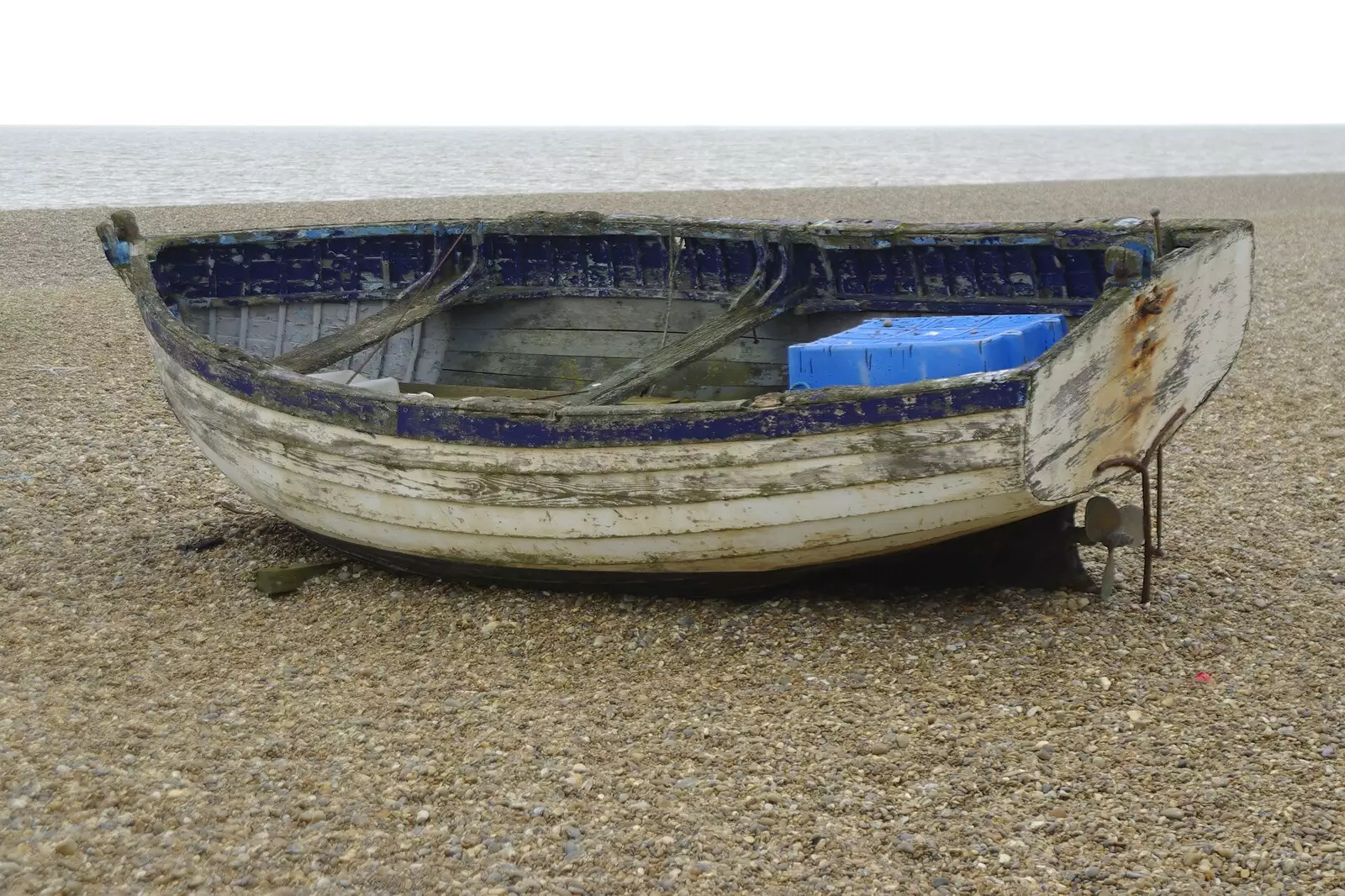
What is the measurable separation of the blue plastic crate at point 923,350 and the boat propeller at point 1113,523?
2.30 ft

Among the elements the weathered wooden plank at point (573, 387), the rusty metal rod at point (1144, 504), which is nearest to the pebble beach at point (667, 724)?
the rusty metal rod at point (1144, 504)

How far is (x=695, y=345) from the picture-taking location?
6602mm

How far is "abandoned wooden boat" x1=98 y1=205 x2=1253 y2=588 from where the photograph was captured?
493 centimetres

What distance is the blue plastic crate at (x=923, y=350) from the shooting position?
5500mm

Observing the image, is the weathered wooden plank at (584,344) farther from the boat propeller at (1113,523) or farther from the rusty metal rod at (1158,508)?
the boat propeller at (1113,523)

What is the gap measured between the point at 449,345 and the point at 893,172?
51799 millimetres

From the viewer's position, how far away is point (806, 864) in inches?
155

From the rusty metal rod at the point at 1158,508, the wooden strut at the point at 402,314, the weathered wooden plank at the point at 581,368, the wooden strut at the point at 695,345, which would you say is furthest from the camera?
the weathered wooden plank at the point at 581,368

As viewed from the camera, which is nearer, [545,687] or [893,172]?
[545,687]

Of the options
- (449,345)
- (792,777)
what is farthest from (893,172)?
(792,777)

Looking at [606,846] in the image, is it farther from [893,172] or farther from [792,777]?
[893,172]

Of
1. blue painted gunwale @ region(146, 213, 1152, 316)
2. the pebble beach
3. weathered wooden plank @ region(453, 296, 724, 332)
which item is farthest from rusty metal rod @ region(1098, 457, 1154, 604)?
weathered wooden plank @ region(453, 296, 724, 332)

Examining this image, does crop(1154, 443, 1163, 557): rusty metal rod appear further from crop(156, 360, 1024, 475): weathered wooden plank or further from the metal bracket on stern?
crop(156, 360, 1024, 475): weathered wooden plank

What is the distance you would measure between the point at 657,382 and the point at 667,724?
2.23 metres
